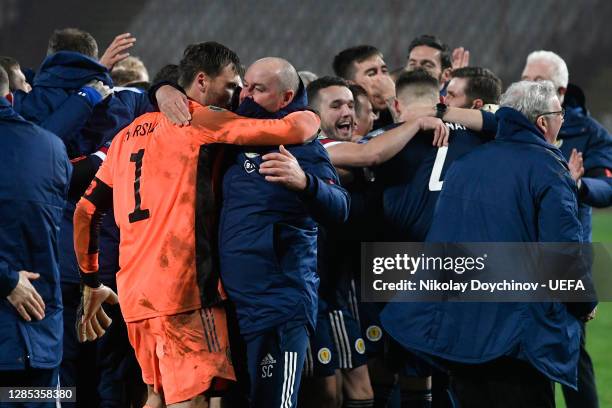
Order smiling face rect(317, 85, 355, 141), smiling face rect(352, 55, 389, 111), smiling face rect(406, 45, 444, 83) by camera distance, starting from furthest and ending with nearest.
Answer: smiling face rect(406, 45, 444, 83) < smiling face rect(352, 55, 389, 111) < smiling face rect(317, 85, 355, 141)

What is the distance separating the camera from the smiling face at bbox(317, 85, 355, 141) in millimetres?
6000

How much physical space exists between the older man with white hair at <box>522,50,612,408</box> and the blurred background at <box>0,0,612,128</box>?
271 inches

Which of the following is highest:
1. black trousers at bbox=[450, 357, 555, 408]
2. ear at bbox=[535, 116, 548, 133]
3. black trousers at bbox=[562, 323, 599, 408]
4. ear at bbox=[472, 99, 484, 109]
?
ear at bbox=[472, 99, 484, 109]

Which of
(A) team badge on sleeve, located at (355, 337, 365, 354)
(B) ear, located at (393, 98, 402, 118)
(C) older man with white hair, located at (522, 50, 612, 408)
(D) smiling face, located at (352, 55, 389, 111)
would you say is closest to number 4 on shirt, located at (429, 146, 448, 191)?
(B) ear, located at (393, 98, 402, 118)

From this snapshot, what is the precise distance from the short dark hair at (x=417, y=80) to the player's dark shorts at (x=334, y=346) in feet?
3.91

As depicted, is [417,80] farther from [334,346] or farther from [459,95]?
[334,346]

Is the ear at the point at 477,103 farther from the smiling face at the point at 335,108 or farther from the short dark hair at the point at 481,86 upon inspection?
the smiling face at the point at 335,108

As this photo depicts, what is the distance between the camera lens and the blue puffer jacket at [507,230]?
4.43m

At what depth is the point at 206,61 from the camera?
476cm

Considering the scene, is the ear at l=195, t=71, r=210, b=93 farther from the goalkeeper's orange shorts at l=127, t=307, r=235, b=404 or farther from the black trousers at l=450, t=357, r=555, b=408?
the black trousers at l=450, t=357, r=555, b=408

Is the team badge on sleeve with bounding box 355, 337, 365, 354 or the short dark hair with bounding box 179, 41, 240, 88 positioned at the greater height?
the short dark hair with bounding box 179, 41, 240, 88

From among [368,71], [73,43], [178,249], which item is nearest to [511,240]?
[178,249]

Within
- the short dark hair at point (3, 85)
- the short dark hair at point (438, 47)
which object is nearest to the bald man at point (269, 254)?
the short dark hair at point (3, 85)

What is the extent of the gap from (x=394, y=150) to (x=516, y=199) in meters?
1.08
